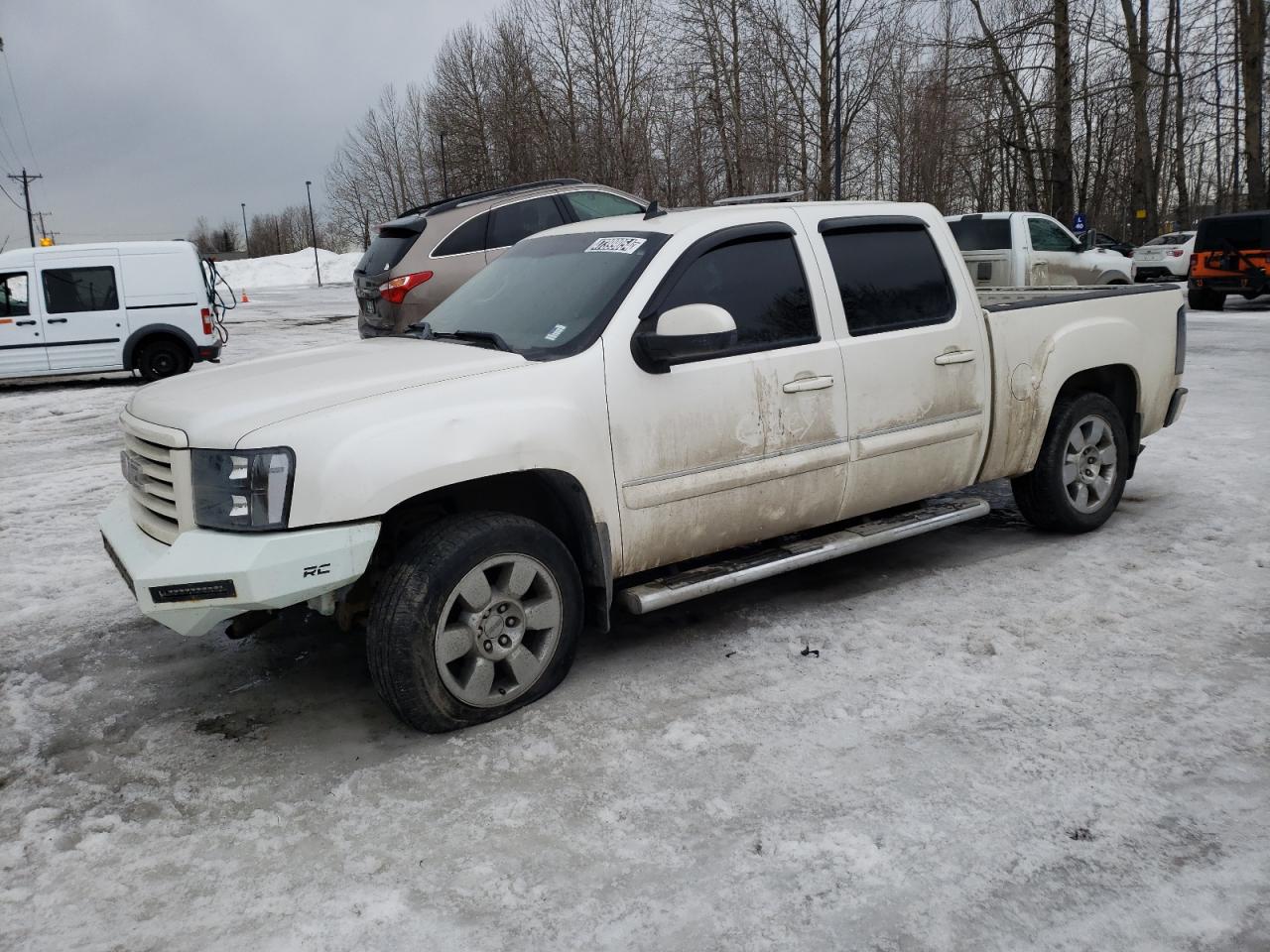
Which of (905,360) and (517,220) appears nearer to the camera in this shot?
(905,360)

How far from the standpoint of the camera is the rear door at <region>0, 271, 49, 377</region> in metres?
14.8

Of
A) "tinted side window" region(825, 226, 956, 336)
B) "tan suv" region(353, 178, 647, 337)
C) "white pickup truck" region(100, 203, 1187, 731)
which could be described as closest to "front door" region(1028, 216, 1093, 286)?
"tan suv" region(353, 178, 647, 337)

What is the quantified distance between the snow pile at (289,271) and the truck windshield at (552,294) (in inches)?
2297

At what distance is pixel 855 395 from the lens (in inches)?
181

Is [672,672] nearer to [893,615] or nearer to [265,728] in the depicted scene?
[893,615]

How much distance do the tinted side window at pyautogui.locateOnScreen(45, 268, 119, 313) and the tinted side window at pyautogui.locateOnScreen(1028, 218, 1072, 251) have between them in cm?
1307

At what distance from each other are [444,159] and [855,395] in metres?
43.1

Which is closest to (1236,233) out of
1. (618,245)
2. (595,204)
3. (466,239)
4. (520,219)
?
(595,204)

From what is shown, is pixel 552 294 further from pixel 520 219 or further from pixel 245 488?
pixel 520 219

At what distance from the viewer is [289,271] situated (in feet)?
218

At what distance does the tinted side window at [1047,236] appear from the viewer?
50.9ft

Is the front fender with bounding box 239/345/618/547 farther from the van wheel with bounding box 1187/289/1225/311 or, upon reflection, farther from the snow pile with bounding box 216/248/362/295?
the snow pile with bounding box 216/248/362/295

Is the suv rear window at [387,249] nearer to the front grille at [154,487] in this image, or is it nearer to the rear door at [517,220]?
the rear door at [517,220]

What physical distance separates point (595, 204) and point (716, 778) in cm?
905
